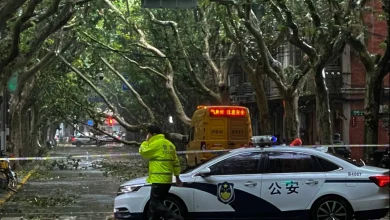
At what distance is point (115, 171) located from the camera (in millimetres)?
27906

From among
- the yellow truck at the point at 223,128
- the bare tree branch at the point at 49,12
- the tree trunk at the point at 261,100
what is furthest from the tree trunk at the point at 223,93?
the bare tree branch at the point at 49,12

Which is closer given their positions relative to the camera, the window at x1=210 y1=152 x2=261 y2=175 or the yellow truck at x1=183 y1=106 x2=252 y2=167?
the window at x1=210 y1=152 x2=261 y2=175

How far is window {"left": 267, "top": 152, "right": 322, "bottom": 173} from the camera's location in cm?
1073

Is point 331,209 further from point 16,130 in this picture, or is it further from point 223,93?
point 16,130

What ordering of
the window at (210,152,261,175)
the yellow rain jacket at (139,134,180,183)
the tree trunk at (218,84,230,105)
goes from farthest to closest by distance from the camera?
the tree trunk at (218,84,230,105), the window at (210,152,261,175), the yellow rain jacket at (139,134,180,183)

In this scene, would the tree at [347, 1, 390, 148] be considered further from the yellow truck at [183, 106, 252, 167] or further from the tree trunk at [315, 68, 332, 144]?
the yellow truck at [183, 106, 252, 167]

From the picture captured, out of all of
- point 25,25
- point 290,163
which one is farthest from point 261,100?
point 290,163

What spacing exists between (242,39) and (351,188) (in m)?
11.8

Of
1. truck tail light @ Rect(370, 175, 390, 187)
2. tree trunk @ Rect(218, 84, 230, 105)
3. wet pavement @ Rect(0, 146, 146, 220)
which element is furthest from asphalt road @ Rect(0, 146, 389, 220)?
truck tail light @ Rect(370, 175, 390, 187)

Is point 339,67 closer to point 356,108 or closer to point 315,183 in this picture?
point 356,108

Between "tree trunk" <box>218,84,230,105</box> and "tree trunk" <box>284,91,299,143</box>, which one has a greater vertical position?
"tree trunk" <box>218,84,230,105</box>

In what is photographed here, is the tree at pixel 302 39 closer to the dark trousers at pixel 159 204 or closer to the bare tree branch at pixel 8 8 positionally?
the bare tree branch at pixel 8 8

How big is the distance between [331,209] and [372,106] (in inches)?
222

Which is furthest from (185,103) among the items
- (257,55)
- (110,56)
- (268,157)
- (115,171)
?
(268,157)
